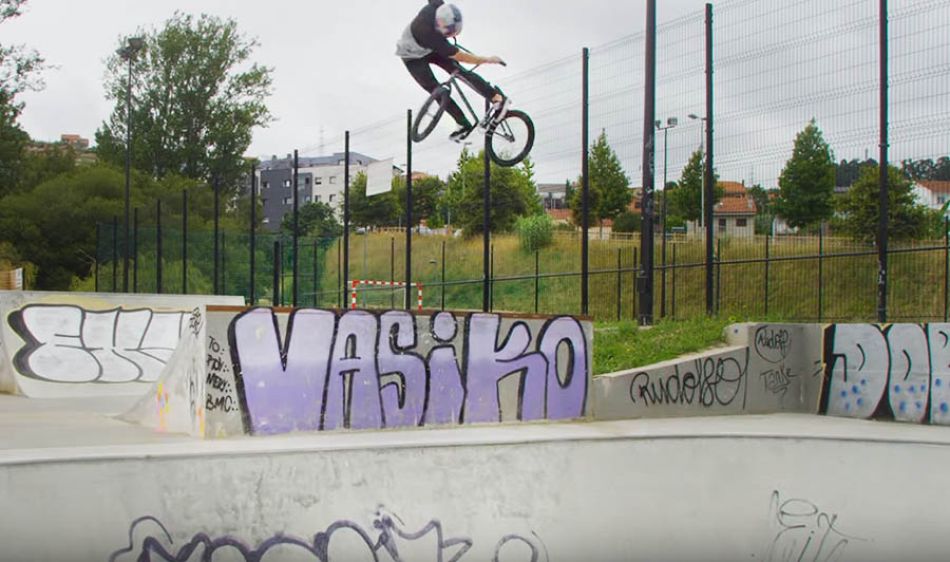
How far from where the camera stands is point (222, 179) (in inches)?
2682

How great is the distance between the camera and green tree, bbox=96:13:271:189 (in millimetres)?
67562

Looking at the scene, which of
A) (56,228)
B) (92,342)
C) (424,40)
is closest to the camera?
(424,40)

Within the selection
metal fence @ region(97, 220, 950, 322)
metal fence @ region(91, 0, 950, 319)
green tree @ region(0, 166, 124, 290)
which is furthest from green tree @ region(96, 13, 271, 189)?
metal fence @ region(91, 0, 950, 319)

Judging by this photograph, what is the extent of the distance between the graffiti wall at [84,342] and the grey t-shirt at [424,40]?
24.7 ft

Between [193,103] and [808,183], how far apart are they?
58.0 m

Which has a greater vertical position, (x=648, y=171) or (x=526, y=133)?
(x=526, y=133)

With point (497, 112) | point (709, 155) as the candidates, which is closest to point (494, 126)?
point (497, 112)

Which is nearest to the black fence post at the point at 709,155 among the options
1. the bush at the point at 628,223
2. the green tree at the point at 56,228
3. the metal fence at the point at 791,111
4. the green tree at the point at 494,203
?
the metal fence at the point at 791,111

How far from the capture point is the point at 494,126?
51.2ft

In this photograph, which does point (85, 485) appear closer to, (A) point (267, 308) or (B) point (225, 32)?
(A) point (267, 308)

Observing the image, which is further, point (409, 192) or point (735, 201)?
point (735, 201)

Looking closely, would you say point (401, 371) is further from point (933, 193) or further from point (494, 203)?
point (494, 203)

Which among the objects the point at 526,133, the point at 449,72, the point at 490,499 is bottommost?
the point at 490,499

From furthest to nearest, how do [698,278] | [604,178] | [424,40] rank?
[698,278]
[604,178]
[424,40]
